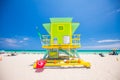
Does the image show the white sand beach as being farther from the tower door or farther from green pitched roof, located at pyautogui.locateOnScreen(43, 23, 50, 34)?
green pitched roof, located at pyautogui.locateOnScreen(43, 23, 50, 34)

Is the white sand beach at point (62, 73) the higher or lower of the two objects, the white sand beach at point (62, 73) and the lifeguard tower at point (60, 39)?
the lower

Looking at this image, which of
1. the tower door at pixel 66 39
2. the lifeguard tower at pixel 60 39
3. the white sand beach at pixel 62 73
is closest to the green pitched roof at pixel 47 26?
the lifeguard tower at pixel 60 39

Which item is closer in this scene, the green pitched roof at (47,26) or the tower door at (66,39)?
the tower door at (66,39)

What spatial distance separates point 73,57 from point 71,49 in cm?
31

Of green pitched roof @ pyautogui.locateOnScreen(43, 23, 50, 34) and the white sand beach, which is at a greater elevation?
green pitched roof @ pyautogui.locateOnScreen(43, 23, 50, 34)

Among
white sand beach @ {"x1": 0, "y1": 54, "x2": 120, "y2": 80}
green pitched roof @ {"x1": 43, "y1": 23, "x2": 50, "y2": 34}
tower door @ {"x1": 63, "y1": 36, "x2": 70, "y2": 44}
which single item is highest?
green pitched roof @ {"x1": 43, "y1": 23, "x2": 50, "y2": 34}

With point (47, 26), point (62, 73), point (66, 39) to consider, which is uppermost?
point (47, 26)

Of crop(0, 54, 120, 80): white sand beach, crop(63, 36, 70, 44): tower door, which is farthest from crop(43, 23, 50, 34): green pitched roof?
crop(0, 54, 120, 80): white sand beach

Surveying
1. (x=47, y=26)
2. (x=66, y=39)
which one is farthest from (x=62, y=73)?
(x=47, y=26)

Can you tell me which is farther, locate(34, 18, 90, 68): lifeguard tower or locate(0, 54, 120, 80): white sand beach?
locate(34, 18, 90, 68): lifeguard tower

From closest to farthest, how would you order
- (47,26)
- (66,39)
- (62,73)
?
(62,73) < (66,39) < (47,26)

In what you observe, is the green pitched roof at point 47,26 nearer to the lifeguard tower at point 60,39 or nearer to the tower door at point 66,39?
the lifeguard tower at point 60,39

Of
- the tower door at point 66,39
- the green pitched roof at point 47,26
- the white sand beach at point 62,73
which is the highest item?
the green pitched roof at point 47,26

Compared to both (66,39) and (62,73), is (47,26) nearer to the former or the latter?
(66,39)
